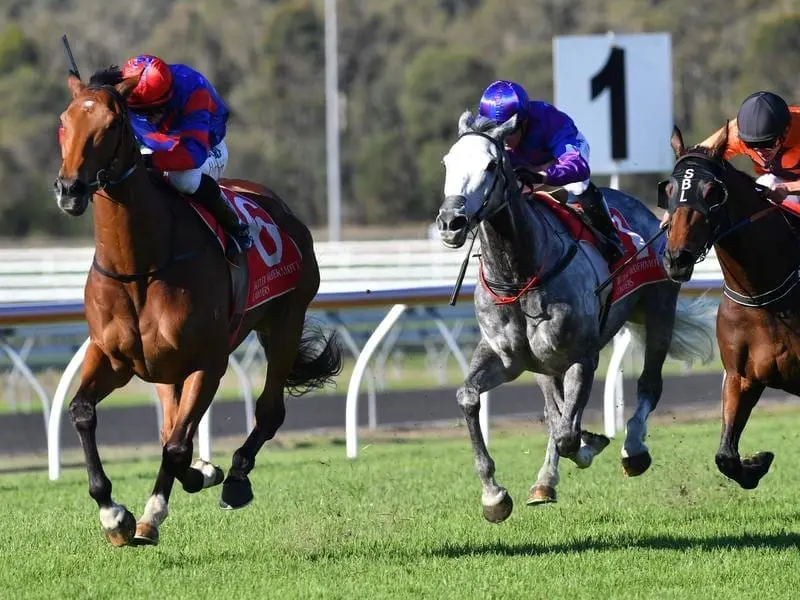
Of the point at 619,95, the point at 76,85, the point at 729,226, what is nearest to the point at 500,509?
the point at 729,226

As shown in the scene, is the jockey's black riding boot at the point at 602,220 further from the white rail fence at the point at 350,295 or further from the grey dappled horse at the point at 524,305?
the white rail fence at the point at 350,295

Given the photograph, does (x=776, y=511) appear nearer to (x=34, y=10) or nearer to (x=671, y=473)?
(x=671, y=473)

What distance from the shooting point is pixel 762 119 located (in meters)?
5.77

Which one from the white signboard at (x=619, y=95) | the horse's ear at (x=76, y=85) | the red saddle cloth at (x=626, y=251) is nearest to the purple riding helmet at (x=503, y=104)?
the red saddle cloth at (x=626, y=251)

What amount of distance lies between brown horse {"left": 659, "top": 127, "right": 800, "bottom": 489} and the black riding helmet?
125mm

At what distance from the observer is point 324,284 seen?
14172 millimetres

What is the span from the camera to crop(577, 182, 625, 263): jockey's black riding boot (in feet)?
21.8

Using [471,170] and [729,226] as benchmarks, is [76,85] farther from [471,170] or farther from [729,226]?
[729,226]

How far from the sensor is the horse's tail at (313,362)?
7.29m

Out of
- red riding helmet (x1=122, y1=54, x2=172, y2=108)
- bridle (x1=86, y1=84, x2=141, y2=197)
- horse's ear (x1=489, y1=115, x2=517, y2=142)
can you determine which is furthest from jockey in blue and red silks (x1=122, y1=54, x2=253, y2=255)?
horse's ear (x1=489, y1=115, x2=517, y2=142)

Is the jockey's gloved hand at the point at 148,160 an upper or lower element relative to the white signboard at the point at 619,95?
upper

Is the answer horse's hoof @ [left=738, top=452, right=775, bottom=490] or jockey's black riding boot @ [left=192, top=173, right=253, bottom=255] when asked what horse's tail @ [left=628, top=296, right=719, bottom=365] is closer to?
horse's hoof @ [left=738, top=452, right=775, bottom=490]

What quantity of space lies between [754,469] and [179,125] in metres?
2.61

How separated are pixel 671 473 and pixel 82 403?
328 cm
